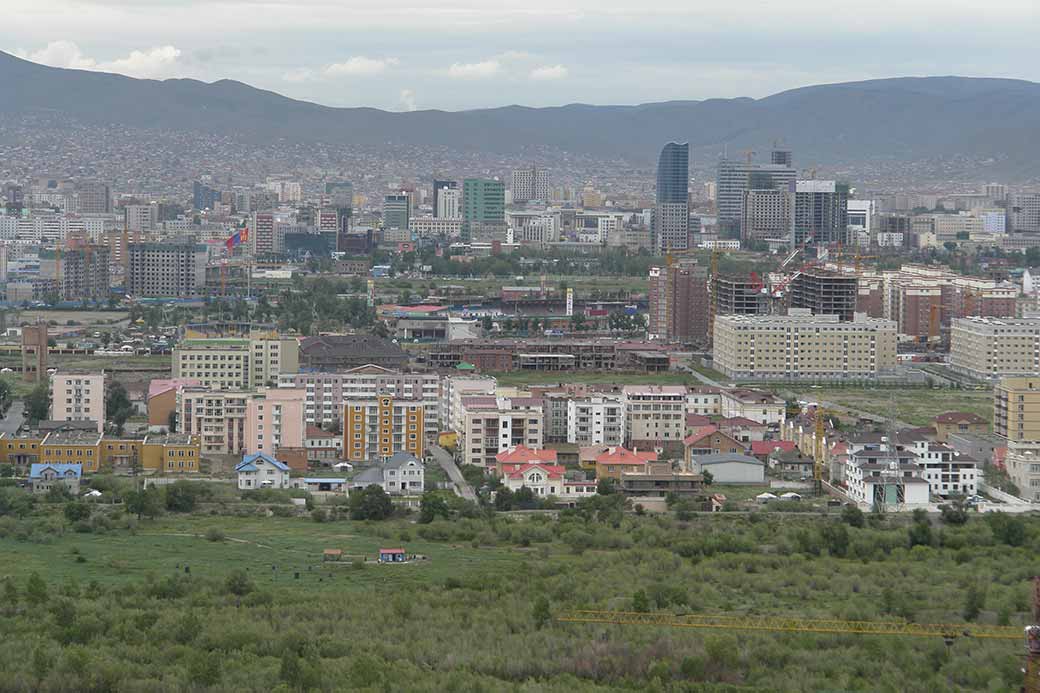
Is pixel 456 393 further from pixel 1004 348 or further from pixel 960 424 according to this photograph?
pixel 1004 348

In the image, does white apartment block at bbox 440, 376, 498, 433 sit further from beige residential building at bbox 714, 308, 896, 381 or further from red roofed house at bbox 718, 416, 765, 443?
beige residential building at bbox 714, 308, 896, 381

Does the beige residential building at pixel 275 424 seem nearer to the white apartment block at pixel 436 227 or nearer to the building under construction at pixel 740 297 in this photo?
the building under construction at pixel 740 297

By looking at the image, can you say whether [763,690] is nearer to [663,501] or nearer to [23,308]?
[663,501]

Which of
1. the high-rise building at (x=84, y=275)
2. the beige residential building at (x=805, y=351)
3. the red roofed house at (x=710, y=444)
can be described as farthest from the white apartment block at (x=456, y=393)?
the high-rise building at (x=84, y=275)

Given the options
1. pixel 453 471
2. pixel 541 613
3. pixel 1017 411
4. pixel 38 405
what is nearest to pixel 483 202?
pixel 38 405

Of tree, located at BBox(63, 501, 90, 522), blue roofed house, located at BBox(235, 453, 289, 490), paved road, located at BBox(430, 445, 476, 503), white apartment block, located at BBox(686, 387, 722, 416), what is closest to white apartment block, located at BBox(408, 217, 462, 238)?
white apartment block, located at BBox(686, 387, 722, 416)

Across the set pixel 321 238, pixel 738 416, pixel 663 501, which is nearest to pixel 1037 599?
pixel 663 501
